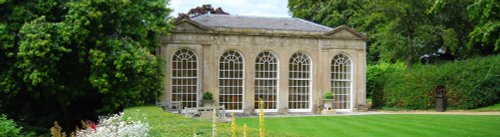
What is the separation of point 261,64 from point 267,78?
737 mm

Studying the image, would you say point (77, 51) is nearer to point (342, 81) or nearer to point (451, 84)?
point (342, 81)

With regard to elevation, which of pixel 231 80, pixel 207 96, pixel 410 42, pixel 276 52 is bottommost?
pixel 207 96

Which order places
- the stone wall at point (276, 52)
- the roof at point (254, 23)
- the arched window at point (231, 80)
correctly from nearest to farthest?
the stone wall at point (276, 52) < the arched window at point (231, 80) < the roof at point (254, 23)

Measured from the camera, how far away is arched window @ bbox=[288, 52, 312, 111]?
82.7 feet

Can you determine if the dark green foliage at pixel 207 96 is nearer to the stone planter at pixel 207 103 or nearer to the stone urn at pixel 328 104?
the stone planter at pixel 207 103

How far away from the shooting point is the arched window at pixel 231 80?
24172mm

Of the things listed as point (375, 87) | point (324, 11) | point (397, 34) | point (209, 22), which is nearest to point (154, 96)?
point (209, 22)

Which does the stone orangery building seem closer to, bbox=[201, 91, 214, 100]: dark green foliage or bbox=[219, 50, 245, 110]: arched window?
bbox=[219, 50, 245, 110]: arched window

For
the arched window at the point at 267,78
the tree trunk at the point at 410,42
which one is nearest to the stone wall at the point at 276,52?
the arched window at the point at 267,78

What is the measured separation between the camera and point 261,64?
2475 centimetres

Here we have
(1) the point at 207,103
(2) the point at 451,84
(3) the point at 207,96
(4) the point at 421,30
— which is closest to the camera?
(1) the point at 207,103

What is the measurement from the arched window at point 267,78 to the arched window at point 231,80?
2.80ft

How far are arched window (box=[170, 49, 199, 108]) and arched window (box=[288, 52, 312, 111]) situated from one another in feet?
15.7

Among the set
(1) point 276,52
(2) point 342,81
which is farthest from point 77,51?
(2) point 342,81
